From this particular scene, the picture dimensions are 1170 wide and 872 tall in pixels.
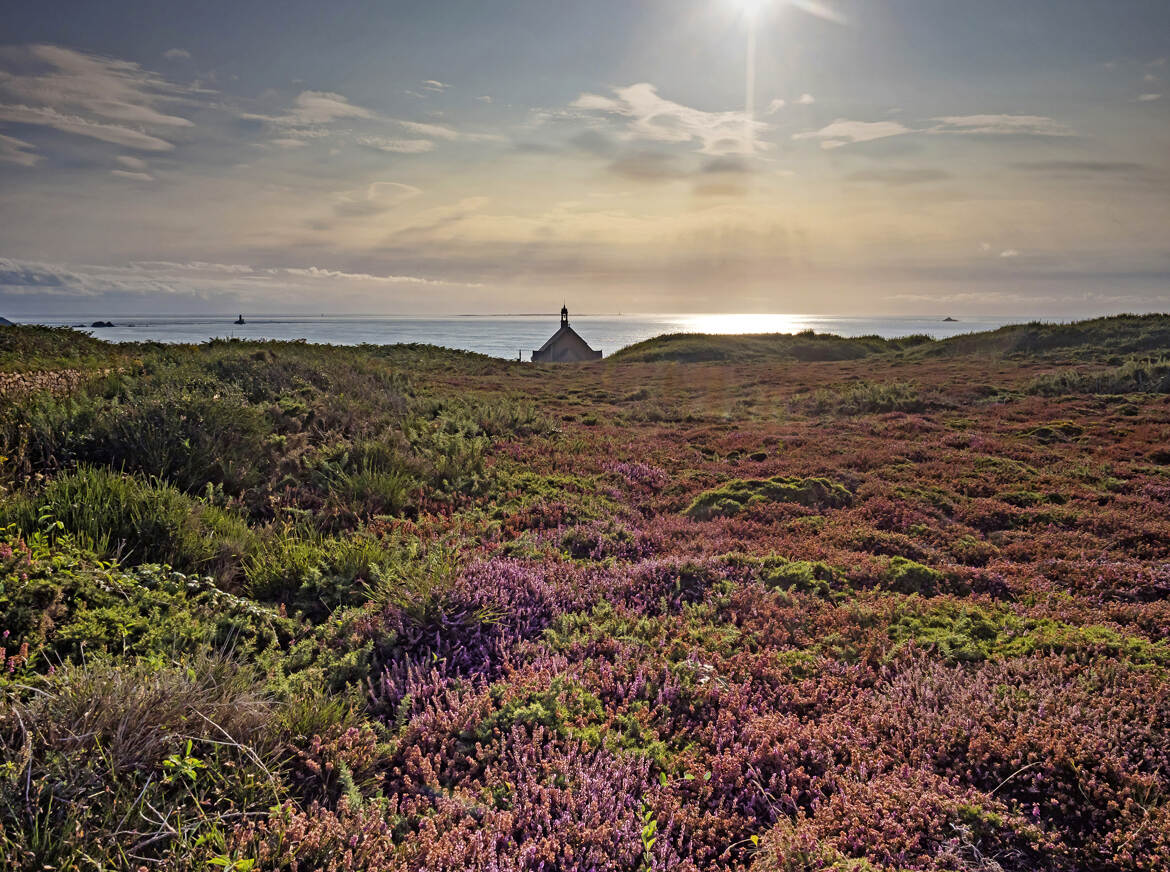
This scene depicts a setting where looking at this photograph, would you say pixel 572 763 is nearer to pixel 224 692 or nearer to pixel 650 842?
pixel 650 842

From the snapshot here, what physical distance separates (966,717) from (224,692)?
495cm

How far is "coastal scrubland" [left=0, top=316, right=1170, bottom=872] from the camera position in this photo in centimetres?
302

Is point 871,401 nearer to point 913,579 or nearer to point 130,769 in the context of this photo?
point 913,579

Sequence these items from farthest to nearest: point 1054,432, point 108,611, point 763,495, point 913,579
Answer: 1. point 1054,432
2. point 763,495
3. point 913,579
4. point 108,611

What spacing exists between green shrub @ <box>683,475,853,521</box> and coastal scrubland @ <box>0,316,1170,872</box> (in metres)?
0.09

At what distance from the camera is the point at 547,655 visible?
5.11m

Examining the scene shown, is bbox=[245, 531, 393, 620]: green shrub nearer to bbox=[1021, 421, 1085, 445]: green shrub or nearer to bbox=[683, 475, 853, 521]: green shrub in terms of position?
bbox=[683, 475, 853, 521]: green shrub

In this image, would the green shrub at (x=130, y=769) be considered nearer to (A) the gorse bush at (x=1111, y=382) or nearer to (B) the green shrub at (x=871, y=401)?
(B) the green shrub at (x=871, y=401)

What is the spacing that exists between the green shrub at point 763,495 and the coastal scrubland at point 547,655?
0.29 feet

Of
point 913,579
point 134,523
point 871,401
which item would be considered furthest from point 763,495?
point 871,401

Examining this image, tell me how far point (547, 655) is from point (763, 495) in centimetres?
677

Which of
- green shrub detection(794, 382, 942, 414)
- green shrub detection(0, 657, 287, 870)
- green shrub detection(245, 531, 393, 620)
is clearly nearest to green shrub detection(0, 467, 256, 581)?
green shrub detection(245, 531, 393, 620)

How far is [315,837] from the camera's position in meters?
2.92

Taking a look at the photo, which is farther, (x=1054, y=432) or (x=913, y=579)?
(x=1054, y=432)
